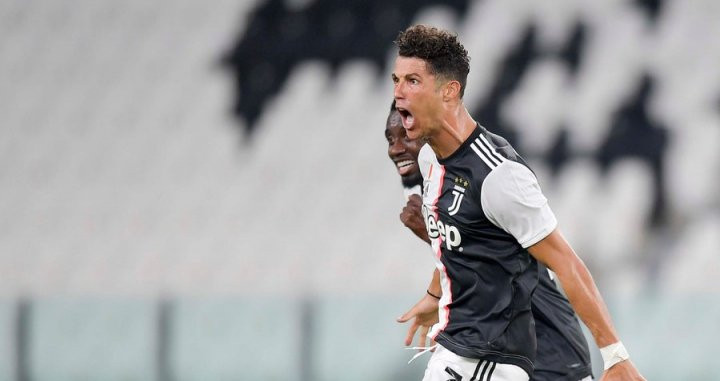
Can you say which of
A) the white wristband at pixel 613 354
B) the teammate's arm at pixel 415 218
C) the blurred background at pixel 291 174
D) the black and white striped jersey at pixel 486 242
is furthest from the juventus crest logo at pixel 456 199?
the blurred background at pixel 291 174

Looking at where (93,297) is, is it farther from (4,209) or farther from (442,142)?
(442,142)

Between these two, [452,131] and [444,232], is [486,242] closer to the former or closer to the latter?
[444,232]

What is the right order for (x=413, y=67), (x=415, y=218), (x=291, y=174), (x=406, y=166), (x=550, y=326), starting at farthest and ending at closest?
(x=291, y=174) → (x=406, y=166) → (x=415, y=218) → (x=550, y=326) → (x=413, y=67)

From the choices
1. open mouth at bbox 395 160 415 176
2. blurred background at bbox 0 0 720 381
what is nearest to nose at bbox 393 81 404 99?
open mouth at bbox 395 160 415 176

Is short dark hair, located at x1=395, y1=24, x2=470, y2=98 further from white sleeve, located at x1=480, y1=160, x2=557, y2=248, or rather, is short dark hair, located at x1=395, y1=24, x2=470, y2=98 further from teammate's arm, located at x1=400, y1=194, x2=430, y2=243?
teammate's arm, located at x1=400, y1=194, x2=430, y2=243

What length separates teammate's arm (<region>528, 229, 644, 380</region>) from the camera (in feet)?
9.04

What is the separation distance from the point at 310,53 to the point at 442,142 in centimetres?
436

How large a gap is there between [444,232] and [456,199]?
0.33 feet

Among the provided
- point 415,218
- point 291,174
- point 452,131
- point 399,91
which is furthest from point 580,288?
point 291,174

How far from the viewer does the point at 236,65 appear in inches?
286

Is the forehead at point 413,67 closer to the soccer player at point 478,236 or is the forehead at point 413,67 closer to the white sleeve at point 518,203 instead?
the soccer player at point 478,236

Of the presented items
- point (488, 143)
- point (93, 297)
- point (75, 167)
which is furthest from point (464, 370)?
point (75, 167)

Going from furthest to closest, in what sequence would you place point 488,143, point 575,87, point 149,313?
1. point 575,87
2. point 149,313
3. point 488,143

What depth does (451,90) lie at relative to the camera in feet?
9.50
